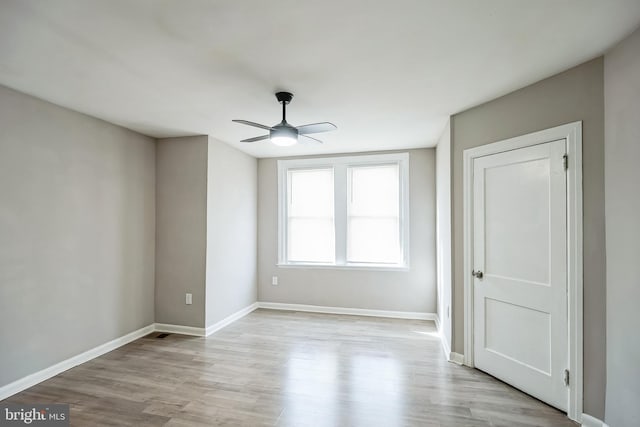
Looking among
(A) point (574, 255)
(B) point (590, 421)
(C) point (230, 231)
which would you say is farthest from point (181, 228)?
(B) point (590, 421)

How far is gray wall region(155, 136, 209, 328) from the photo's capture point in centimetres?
412

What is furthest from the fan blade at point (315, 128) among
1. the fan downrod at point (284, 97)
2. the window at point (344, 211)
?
Answer: the window at point (344, 211)

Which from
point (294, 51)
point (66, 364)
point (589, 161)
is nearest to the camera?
point (294, 51)

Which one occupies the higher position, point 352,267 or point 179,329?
point 352,267

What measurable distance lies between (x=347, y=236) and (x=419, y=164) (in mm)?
1626

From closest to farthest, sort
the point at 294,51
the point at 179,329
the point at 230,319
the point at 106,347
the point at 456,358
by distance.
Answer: the point at 294,51
the point at 456,358
the point at 106,347
the point at 179,329
the point at 230,319

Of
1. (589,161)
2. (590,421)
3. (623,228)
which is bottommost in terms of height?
(590,421)

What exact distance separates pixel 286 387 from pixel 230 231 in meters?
2.49

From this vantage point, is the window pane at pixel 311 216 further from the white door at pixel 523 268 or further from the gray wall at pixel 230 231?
the white door at pixel 523 268

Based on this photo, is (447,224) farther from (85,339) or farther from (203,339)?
(85,339)

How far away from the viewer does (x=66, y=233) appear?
314cm

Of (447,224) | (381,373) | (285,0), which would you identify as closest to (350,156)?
(447,224)

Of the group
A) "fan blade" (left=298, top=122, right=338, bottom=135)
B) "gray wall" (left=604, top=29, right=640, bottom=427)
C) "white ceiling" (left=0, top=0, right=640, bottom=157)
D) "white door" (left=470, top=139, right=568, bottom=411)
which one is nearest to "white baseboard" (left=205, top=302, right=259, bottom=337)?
"white ceiling" (left=0, top=0, right=640, bottom=157)

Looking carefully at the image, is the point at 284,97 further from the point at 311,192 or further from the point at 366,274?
the point at 366,274
